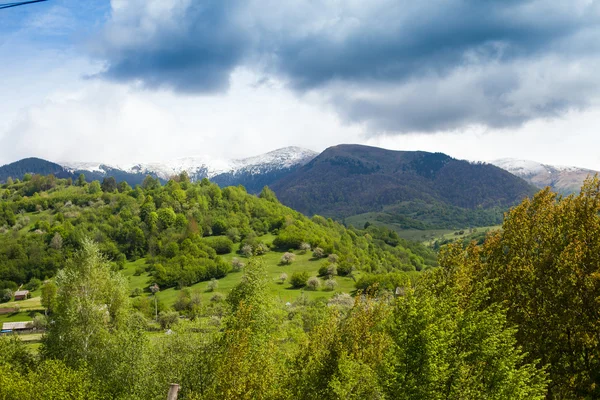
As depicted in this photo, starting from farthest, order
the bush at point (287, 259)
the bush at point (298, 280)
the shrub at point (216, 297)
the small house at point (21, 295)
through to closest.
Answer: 1. the bush at point (287, 259)
2. the small house at point (21, 295)
3. the bush at point (298, 280)
4. the shrub at point (216, 297)

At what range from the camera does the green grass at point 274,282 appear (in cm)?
14925

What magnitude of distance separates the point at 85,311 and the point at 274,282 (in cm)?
10618

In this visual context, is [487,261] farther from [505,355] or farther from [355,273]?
[355,273]

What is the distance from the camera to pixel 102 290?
6612cm

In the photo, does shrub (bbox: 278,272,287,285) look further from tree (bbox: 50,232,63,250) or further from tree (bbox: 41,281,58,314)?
tree (bbox: 50,232,63,250)

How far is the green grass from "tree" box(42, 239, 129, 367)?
7078 cm

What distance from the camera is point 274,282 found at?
162750 millimetres

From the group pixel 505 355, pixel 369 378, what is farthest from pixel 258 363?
pixel 505 355

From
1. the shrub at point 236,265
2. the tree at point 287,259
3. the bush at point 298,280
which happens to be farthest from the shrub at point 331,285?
the shrub at point 236,265

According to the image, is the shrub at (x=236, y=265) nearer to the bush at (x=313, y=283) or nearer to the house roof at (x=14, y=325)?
the bush at (x=313, y=283)

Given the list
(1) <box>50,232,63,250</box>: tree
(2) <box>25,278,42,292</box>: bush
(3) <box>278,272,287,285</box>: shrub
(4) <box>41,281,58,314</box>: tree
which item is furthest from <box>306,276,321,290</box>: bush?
(1) <box>50,232,63,250</box>: tree

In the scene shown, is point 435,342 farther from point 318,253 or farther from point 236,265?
point 318,253

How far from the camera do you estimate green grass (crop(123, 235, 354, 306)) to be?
149250 mm

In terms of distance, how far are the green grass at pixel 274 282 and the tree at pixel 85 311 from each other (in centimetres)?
7078
